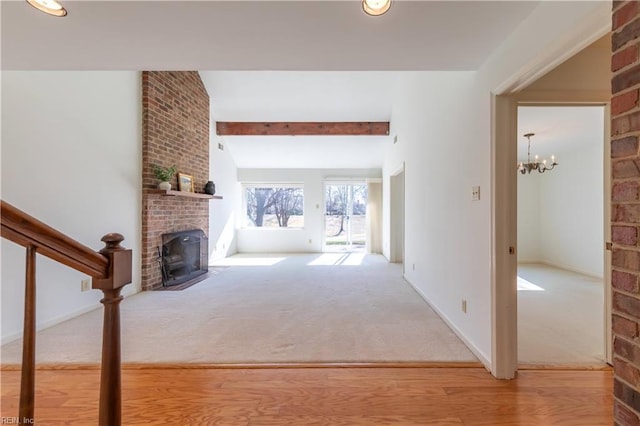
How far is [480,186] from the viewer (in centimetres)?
206

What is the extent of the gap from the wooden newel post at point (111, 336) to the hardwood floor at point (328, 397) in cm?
75

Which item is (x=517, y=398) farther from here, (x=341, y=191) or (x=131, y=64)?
(x=341, y=191)

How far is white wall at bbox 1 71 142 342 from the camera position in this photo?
7.88 ft

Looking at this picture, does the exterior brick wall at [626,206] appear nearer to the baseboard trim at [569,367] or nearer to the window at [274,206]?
the baseboard trim at [569,367]

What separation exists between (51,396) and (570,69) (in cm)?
390

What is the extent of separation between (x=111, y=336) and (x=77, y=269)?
11.0 inches

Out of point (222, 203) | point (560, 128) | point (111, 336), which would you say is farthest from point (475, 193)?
point (222, 203)

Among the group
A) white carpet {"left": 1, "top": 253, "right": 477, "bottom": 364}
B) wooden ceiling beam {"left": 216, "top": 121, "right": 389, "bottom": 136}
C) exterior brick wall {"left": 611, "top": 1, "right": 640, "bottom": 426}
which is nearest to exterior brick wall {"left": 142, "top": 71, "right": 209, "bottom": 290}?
wooden ceiling beam {"left": 216, "top": 121, "right": 389, "bottom": 136}

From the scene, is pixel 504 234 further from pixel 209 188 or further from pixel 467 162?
pixel 209 188

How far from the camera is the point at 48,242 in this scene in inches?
31.0

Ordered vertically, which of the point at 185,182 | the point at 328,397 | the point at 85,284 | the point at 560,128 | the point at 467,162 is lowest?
the point at 328,397

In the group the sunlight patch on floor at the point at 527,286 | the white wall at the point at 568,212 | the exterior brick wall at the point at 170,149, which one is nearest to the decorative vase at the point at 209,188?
the exterior brick wall at the point at 170,149

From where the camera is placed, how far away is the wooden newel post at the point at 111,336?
3.02 feet

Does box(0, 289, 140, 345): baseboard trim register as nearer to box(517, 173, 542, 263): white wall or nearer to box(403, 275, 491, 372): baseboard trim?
box(403, 275, 491, 372): baseboard trim
